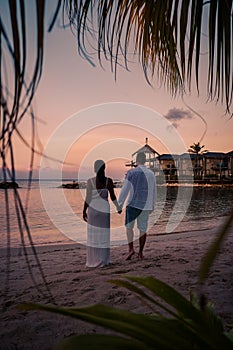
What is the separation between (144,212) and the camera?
260 inches

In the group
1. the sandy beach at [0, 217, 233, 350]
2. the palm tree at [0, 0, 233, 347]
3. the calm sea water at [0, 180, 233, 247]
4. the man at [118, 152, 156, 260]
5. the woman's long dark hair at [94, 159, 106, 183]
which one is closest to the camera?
the palm tree at [0, 0, 233, 347]

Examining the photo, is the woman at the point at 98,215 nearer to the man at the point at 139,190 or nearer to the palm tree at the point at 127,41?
the man at the point at 139,190

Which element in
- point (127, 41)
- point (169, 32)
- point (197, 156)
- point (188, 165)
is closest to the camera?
point (169, 32)

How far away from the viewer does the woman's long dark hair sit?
240 inches

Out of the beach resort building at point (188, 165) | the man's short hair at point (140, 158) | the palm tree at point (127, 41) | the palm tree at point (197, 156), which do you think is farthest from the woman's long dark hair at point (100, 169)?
the palm tree at point (197, 156)

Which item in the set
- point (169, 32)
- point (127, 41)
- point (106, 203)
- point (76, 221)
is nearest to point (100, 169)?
point (106, 203)

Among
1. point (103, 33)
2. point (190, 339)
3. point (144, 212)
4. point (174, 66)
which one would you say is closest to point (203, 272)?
point (190, 339)

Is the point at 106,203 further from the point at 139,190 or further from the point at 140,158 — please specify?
the point at 140,158

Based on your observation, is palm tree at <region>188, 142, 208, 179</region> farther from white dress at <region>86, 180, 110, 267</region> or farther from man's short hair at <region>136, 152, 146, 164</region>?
white dress at <region>86, 180, 110, 267</region>

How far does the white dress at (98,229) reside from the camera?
6.14 m

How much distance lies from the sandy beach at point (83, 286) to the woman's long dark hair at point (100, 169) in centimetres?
168

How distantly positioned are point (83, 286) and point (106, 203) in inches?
74.5

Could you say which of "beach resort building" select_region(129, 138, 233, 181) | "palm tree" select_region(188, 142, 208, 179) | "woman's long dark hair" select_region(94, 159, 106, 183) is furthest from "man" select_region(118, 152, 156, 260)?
"palm tree" select_region(188, 142, 208, 179)

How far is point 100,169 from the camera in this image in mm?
6105
